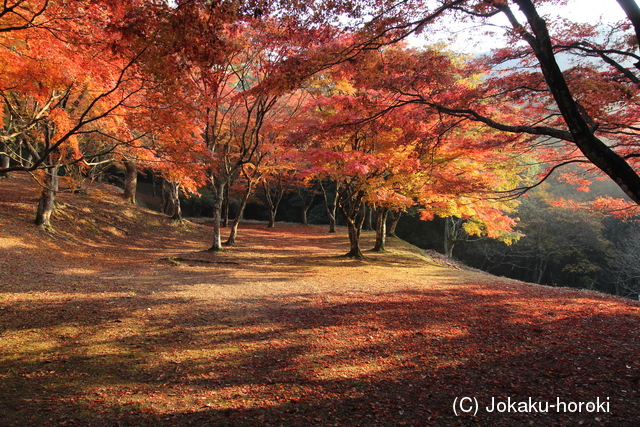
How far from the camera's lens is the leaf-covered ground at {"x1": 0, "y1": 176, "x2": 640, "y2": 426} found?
9.77ft

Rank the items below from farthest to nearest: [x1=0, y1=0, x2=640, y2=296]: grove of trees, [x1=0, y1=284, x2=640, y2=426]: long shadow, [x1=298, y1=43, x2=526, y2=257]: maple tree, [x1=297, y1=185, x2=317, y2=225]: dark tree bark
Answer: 1. [x1=297, y1=185, x2=317, y2=225]: dark tree bark
2. [x1=298, y1=43, x2=526, y2=257]: maple tree
3. [x1=0, y1=0, x2=640, y2=296]: grove of trees
4. [x1=0, y1=284, x2=640, y2=426]: long shadow

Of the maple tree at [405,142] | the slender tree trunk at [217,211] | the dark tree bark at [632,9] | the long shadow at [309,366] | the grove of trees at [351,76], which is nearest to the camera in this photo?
the long shadow at [309,366]

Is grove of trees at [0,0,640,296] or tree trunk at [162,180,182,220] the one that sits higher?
grove of trees at [0,0,640,296]

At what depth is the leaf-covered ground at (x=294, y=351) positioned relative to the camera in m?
2.98

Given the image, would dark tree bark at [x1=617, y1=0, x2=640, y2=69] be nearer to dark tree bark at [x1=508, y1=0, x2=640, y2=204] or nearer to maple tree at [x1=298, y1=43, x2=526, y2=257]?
dark tree bark at [x1=508, y1=0, x2=640, y2=204]

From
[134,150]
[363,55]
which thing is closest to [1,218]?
[134,150]

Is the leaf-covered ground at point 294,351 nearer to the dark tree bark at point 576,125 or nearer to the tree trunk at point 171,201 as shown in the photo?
the dark tree bark at point 576,125

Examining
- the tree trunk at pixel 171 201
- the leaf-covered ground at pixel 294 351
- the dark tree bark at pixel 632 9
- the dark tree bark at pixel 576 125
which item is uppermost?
the dark tree bark at pixel 632 9

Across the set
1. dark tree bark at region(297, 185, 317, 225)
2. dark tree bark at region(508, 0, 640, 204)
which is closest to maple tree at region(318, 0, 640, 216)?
dark tree bark at region(508, 0, 640, 204)

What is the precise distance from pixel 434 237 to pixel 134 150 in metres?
23.5

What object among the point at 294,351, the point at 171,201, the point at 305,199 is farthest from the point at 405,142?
the point at 305,199

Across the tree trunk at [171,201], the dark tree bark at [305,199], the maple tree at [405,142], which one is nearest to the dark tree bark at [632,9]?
→ the maple tree at [405,142]

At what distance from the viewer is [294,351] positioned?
169 inches

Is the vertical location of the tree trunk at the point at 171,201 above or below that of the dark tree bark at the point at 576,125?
below
